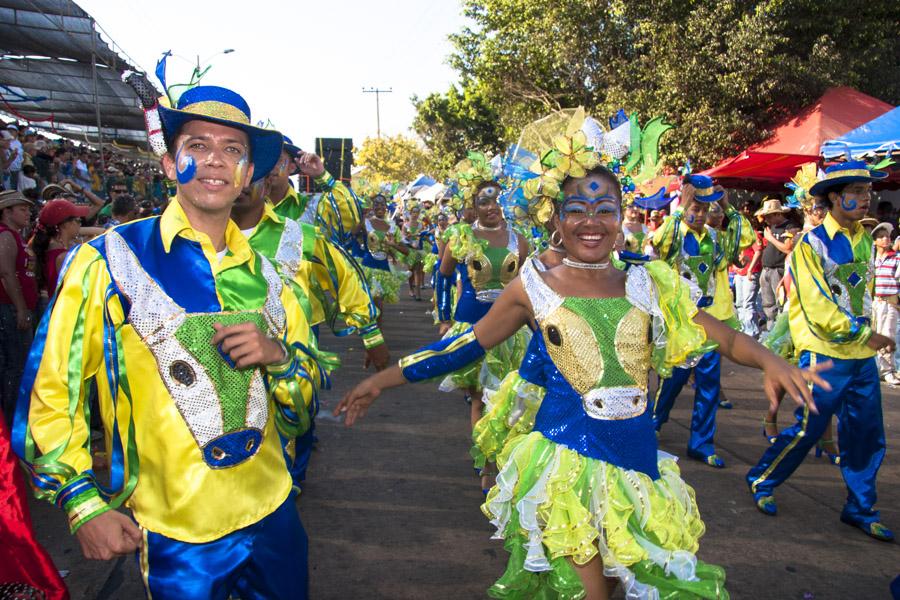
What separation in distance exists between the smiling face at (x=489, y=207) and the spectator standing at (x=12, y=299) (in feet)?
12.6

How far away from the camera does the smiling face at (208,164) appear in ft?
7.66

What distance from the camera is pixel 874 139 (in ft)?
38.9

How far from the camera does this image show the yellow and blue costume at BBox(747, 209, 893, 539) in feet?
15.5

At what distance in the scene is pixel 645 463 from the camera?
2.93 metres

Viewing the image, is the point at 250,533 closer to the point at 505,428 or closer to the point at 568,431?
the point at 568,431

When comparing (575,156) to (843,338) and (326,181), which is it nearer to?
(843,338)

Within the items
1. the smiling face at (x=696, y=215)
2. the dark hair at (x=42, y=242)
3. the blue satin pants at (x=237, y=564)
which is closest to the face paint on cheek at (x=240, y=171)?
the blue satin pants at (x=237, y=564)

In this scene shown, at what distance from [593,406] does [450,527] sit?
2287 millimetres

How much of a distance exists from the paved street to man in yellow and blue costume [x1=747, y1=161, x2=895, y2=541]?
1.16ft

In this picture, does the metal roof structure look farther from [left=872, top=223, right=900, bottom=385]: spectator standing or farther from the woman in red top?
[left=872, top=223, right=900, bottom=385]: spectator standing

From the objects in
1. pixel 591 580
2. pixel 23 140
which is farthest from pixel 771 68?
pixel 591 580

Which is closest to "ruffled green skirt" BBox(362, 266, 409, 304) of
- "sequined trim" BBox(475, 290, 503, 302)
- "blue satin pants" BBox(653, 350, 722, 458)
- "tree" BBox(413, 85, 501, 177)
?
"sequined trim" BBox(475, 290, 503, 302)

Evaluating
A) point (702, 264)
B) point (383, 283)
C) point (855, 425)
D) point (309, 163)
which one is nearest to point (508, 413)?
point (855, 425)

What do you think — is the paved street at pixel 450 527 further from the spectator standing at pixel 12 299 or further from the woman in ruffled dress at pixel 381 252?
the woman in ruffled dress at pixel 381 252
